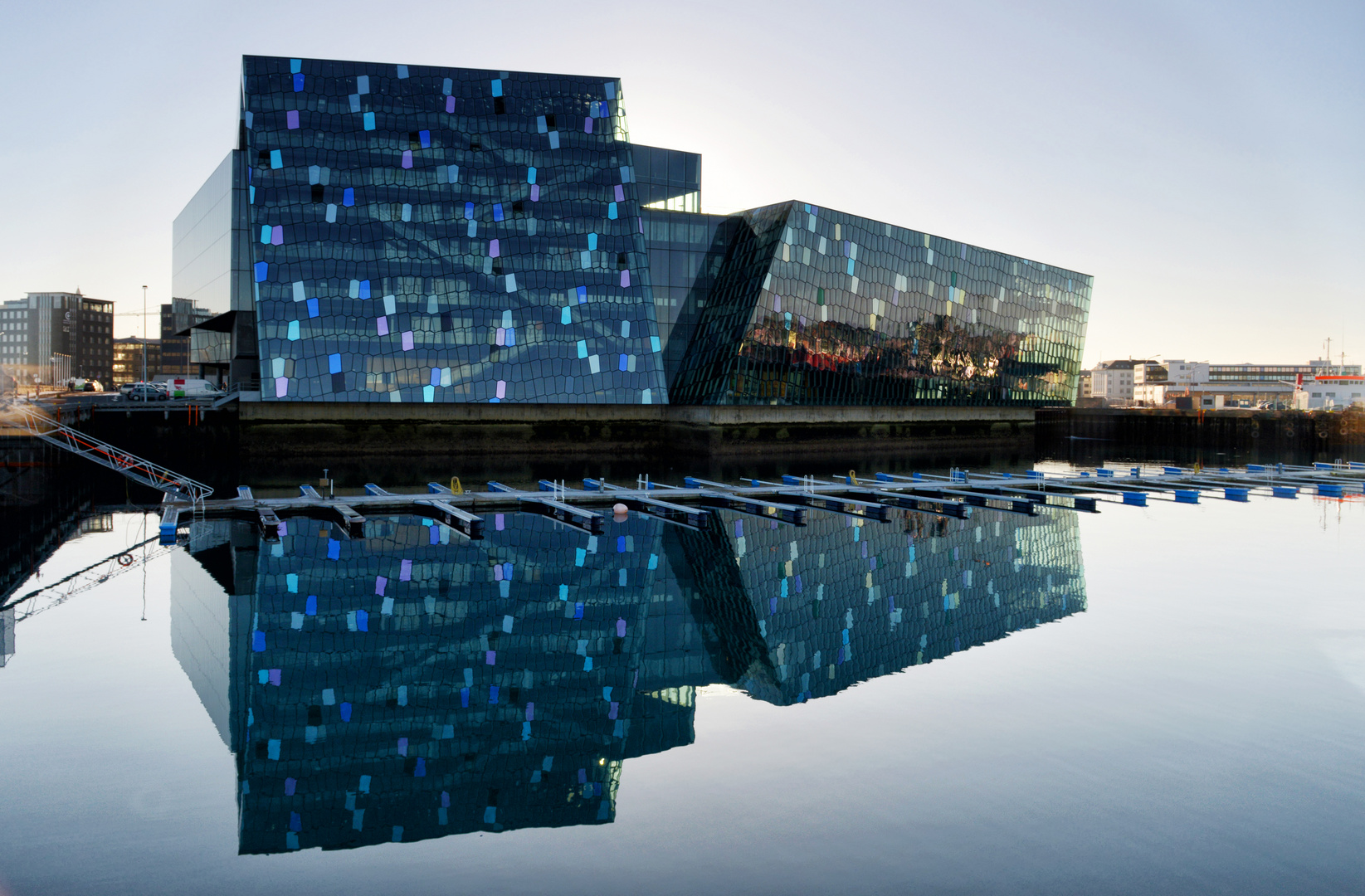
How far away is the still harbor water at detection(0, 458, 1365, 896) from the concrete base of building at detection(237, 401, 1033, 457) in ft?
101

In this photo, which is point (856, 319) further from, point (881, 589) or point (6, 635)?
point (6, 635)

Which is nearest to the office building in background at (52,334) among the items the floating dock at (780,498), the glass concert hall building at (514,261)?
the glass concert hall building at (514,261)

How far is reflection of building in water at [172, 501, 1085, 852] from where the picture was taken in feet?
33.9

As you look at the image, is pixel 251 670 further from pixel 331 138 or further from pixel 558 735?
pixel 331 138

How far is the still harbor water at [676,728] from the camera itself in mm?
8625

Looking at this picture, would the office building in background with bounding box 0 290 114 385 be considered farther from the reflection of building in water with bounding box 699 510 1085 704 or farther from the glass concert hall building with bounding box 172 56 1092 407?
the reflection of building in water with bounding box 699 510 1085 704

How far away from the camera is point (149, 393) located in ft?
214

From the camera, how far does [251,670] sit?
14.2 meters

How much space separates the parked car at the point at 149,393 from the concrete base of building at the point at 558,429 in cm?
1529

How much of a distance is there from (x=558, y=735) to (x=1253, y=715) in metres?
8.51

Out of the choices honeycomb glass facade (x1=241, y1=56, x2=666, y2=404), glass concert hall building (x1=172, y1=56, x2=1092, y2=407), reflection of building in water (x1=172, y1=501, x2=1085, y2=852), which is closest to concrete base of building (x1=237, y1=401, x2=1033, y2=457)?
glass concert hall building (x1=172, y1=56, x2=1092, y2=407)

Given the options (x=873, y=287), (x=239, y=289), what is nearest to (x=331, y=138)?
(x=239, y=289)

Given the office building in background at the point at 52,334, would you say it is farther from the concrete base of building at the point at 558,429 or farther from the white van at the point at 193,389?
the concrete base of building at the point at 558,429

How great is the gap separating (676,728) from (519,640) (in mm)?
4783
